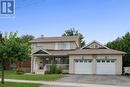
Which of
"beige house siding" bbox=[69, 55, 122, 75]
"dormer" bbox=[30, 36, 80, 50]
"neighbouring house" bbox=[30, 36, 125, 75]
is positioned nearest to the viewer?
"beige house siding" bbox=[69, 55, 122, 75]

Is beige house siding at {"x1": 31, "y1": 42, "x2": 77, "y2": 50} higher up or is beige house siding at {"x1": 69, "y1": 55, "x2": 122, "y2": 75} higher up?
beige house siding at {"x1": 31, "y1": 42, "x2": 77, "y2": 50}

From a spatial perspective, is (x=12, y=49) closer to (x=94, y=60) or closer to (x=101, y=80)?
(x=101, y=80)

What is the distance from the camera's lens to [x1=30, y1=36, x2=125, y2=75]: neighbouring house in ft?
154

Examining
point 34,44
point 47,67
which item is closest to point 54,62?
point 47,67

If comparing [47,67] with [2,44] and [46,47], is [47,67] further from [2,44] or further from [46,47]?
[2,44]

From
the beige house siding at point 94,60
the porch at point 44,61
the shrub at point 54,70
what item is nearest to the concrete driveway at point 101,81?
the beige house siding at point 94,60

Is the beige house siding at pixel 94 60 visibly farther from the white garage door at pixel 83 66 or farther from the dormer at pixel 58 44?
the dormer at pixel 58 44

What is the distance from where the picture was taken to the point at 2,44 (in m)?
28.8

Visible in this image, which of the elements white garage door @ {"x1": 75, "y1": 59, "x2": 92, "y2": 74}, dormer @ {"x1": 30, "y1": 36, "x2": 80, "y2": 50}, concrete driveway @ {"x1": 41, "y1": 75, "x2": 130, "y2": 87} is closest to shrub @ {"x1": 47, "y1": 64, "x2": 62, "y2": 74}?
white garage door @ {"x1": 75, "y1": 59, "x2": 92, "y2": 74}

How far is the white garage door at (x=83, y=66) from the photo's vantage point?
4794 centimetres

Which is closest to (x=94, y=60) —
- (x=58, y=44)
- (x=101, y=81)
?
(x=58, y=44)

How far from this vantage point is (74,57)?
48.4 metres

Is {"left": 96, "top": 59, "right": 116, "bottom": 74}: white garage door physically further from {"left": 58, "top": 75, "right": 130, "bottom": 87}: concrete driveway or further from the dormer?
{"left": 58, "top": 75, "right": 130, "bottom": 87}: concrete driveway

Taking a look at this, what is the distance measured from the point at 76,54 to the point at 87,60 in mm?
1820
